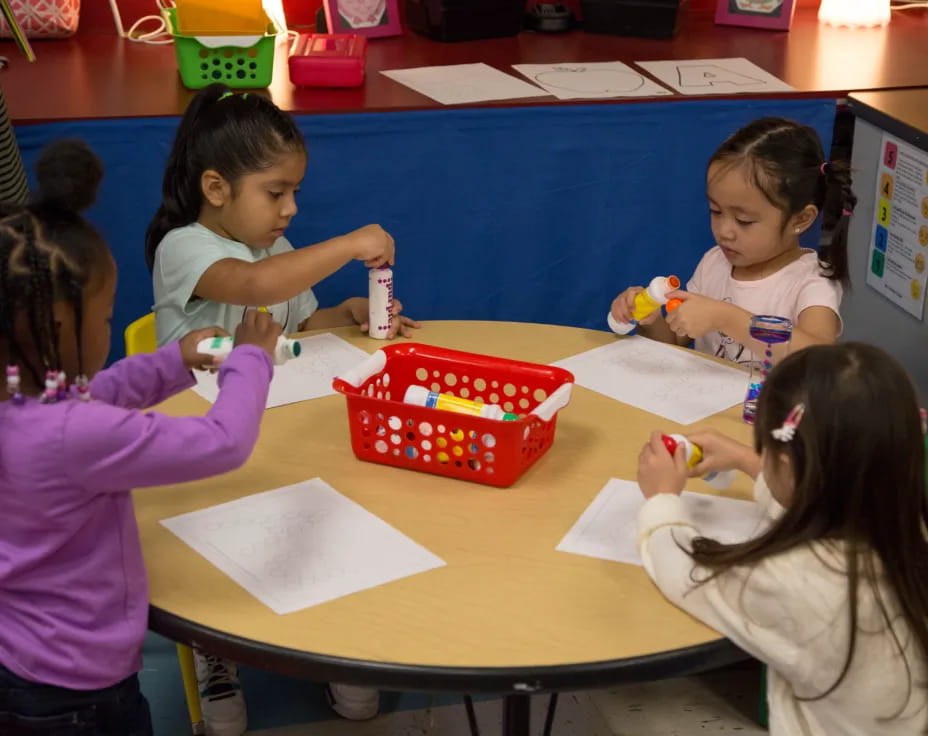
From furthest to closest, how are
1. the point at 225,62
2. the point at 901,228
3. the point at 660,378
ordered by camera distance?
the point at 225,62 < the point at 901,228 < the point at 660,378

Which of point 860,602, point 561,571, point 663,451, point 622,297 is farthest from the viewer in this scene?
point 622,297

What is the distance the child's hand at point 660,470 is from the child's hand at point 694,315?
18.9 inches

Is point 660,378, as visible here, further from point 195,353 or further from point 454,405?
point 195,353

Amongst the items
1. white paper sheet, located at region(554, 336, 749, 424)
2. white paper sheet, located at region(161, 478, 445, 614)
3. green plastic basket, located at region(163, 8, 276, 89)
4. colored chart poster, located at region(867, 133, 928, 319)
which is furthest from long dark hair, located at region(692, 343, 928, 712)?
green plastic basket, located at region(163, 8, 276, 89)

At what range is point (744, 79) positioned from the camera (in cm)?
285

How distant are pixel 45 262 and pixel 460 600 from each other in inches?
21.9

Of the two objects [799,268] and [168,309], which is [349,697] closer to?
[168,309]

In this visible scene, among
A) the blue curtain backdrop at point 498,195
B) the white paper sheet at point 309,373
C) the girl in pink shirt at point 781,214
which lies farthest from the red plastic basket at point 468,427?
the blue curtain backdrop at point 498,195

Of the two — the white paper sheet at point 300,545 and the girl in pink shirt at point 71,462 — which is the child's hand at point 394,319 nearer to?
the white paper sheet at point 300,545

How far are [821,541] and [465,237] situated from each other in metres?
1.71

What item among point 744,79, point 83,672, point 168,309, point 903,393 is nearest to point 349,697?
point 168,309

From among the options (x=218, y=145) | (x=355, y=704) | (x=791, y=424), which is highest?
(x=218, y=145)

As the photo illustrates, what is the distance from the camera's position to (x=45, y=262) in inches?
47.1

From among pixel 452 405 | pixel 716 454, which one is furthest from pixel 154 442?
pixel 716 454
